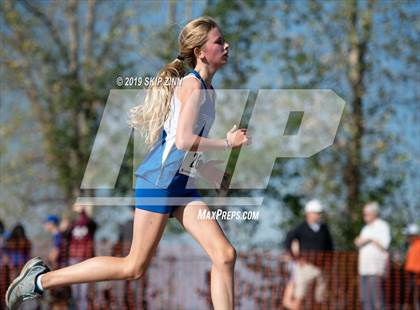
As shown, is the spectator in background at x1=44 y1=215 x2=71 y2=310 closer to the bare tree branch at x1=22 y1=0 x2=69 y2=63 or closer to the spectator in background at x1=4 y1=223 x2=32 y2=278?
the spectator in background at x1=4 y1=223 x2=32 y2=278

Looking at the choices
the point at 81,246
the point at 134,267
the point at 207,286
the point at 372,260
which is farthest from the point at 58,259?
the point at 134,267

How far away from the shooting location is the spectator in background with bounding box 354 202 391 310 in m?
10.9

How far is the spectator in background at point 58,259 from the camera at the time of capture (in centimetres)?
1098

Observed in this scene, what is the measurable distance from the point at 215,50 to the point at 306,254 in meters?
6.23

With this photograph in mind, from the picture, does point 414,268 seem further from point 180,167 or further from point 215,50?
point 180,167

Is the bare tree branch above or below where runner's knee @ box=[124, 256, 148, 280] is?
above

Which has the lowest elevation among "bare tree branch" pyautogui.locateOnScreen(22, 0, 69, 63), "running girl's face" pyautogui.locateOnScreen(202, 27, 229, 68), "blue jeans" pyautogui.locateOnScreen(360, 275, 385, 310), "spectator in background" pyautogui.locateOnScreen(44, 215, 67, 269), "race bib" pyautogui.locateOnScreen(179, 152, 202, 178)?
"blue jeans" pyautogui.locateOnScreen(360, 275, 385, 310)

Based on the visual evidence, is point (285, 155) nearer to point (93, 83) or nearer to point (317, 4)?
point (317, 4)

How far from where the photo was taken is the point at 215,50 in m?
5.31

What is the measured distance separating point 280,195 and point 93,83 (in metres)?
3.90

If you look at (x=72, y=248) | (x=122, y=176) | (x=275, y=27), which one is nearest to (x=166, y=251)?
(x=72, y=248)

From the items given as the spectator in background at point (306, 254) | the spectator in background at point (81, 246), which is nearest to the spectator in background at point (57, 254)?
the spectator in background at point (81, 246)

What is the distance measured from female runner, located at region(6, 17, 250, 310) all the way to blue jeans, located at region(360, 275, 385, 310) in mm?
6110

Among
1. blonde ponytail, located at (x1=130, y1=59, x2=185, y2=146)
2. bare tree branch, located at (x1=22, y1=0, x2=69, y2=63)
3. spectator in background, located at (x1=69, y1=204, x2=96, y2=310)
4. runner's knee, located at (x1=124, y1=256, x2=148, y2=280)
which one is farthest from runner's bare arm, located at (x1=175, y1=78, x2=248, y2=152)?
bare tree branch, located at (x1=22, y1=0, x2=69, y2=63)
